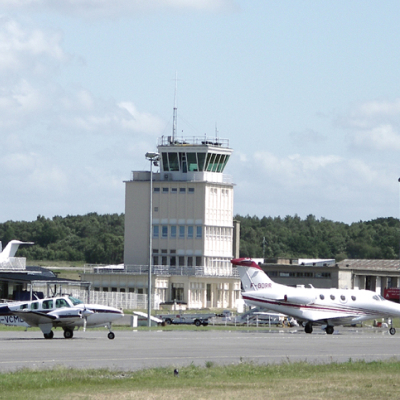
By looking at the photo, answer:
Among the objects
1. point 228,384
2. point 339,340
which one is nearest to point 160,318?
point 339,340

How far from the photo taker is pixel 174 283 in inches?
3821

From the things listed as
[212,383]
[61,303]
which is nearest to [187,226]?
[61,303]

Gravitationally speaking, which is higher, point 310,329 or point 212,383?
point 212,383

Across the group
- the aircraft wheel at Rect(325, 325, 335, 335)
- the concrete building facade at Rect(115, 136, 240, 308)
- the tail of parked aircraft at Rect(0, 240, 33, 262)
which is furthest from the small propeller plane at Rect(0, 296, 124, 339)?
the concrete building facade at Rect(115, 136, 240, 308)

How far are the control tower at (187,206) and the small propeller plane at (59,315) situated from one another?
5818cm

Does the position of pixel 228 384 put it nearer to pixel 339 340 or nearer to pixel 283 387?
pixel 283 387

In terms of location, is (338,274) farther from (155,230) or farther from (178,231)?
(155,230)

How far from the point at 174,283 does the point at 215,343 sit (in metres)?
61.1

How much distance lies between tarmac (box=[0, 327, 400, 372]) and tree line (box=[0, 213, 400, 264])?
110557mm

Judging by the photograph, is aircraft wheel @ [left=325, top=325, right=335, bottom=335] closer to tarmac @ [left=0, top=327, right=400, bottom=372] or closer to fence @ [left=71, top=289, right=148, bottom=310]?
tarmac @ [left=0, top=327, right=400, bottom=372]

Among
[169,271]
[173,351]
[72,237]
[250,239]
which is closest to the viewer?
[173,351]

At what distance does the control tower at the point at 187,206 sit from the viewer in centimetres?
9794

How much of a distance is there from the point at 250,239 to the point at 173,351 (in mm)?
150424

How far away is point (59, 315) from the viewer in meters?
38.8
